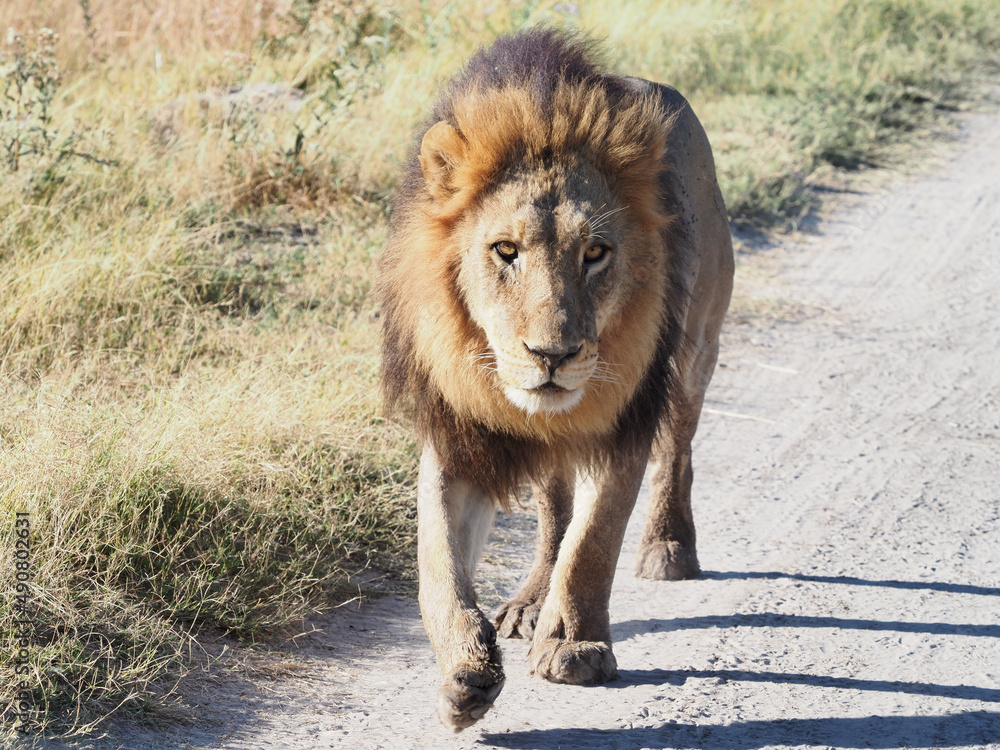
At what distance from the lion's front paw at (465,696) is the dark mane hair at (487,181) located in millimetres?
679

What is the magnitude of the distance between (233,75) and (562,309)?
555 centimetres

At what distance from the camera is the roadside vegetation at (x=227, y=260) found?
3.25m

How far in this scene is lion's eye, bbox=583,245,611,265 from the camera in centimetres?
288

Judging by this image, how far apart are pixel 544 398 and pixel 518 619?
41.1 inches

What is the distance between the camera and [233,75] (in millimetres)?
7605

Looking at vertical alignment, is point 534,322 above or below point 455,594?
above

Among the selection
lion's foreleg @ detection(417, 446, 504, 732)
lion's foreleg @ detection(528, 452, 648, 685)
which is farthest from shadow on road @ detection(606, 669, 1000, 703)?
lion's foreleg @ detection(417, 446, 504, 732)

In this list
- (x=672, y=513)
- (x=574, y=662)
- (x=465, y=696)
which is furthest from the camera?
(x=672, y=513)

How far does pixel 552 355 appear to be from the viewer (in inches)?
107

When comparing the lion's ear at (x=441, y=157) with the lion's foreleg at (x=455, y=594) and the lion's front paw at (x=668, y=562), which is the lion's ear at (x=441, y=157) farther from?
the lion's front paw at (x=668, y=562)

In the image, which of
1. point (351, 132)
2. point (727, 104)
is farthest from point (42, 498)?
point (727, 104)

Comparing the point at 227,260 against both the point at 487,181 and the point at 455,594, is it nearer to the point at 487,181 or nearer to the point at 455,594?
the point at 487,181

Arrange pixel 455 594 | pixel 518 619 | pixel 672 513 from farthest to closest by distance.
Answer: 1. pixel 672 513
2. pixel 518 619
3. pixel 455 594

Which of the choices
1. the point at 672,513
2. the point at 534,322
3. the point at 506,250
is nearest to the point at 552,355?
the point at 534,322
